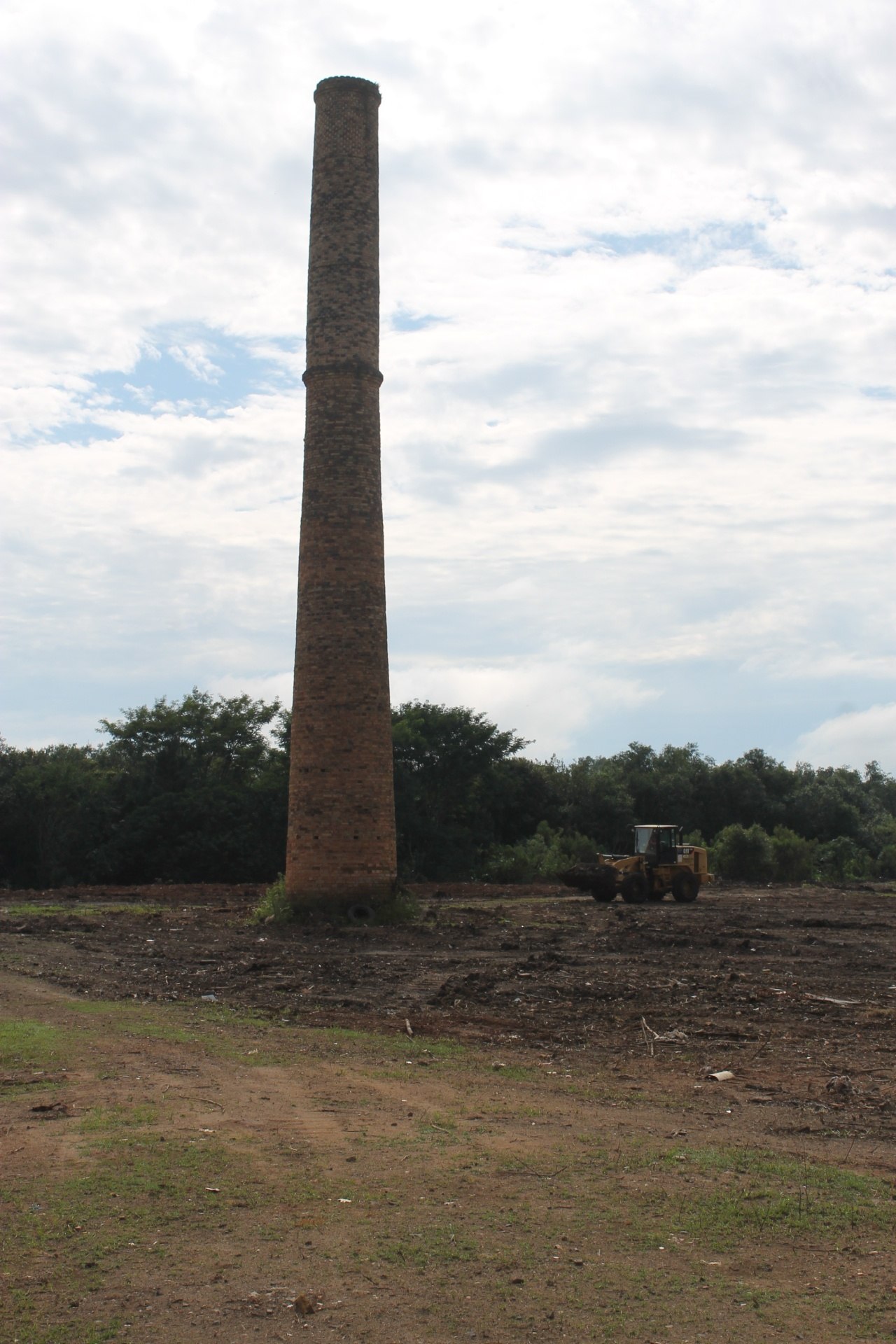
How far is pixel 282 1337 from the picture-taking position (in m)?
4.58

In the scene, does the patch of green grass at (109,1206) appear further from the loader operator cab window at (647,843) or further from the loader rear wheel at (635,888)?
the loader operator cab window at (647,843)

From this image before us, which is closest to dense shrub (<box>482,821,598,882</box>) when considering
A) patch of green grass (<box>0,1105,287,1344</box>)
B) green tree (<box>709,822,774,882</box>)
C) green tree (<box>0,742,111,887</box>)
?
green tree (<box>709,822,774,882</box>)

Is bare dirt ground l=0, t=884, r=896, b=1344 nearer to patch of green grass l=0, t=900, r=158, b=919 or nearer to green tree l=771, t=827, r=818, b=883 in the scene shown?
patch of green grass l=0, t=900, r=158, b=919

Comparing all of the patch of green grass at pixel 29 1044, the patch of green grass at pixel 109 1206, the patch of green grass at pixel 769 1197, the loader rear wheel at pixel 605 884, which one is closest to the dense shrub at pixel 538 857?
the loader rear wheel at pixel 605 884

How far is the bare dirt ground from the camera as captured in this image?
489cm

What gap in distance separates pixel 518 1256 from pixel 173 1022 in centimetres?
642

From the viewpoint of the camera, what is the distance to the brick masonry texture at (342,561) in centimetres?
1998

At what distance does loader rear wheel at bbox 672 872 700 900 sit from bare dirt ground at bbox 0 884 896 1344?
12.3 m

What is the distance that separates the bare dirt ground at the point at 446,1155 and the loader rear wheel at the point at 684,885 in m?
12.3

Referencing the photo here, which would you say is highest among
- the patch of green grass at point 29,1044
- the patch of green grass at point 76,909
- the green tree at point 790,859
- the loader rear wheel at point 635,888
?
the green tree at point 790,859

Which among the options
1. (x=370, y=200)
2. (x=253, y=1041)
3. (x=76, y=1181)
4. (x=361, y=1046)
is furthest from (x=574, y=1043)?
(x=370, y=200)

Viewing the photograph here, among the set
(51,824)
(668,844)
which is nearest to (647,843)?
(668,844)

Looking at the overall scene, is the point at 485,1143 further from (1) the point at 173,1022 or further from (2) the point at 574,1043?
(1) the point at 173,1022

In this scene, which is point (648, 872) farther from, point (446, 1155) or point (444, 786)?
point (446, 1155)
